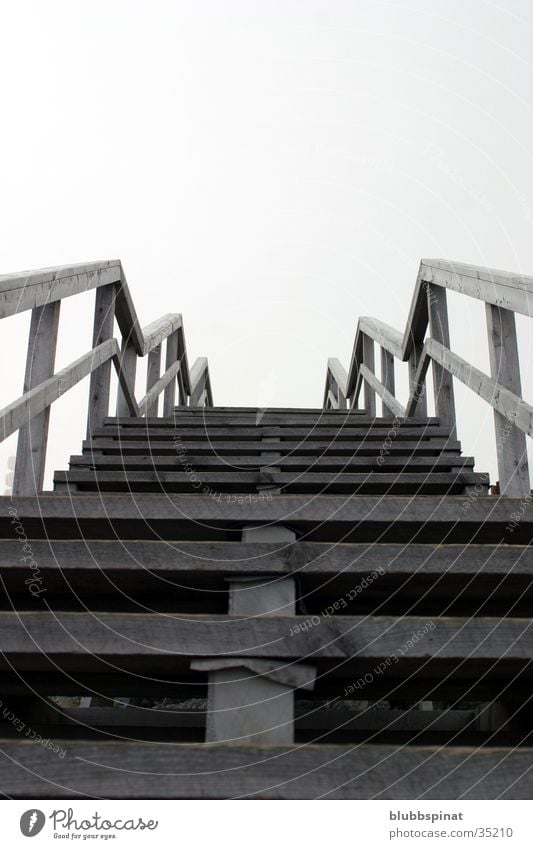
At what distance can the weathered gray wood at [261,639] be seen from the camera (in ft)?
5.25

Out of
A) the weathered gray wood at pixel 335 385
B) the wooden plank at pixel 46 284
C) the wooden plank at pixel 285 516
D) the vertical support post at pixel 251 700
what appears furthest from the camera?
the weathered gray wood at pixel 335 385

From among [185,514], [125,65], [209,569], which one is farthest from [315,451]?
[125,65]

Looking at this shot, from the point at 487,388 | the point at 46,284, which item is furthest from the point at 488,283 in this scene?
the point at 46,284

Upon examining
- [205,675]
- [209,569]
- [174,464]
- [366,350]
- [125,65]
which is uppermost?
[125,65]

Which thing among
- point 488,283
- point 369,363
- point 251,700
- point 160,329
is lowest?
point 251,700

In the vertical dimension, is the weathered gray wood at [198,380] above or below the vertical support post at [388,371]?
above

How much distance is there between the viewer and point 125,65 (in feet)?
22.3

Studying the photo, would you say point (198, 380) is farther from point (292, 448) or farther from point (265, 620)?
point (265, 620)

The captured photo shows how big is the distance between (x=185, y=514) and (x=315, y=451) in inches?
44.3

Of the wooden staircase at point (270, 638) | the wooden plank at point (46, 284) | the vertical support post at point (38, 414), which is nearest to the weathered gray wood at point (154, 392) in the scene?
the wooden plank at point (46, 284)

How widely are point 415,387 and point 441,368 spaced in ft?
1.62

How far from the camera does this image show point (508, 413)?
2.55 m

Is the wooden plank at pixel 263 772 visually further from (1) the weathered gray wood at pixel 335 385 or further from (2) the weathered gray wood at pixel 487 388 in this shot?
(1) the weathered gray wood at pixel 335 385

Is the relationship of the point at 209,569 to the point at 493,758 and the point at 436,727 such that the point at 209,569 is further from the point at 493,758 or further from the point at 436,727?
the point at 436,727
